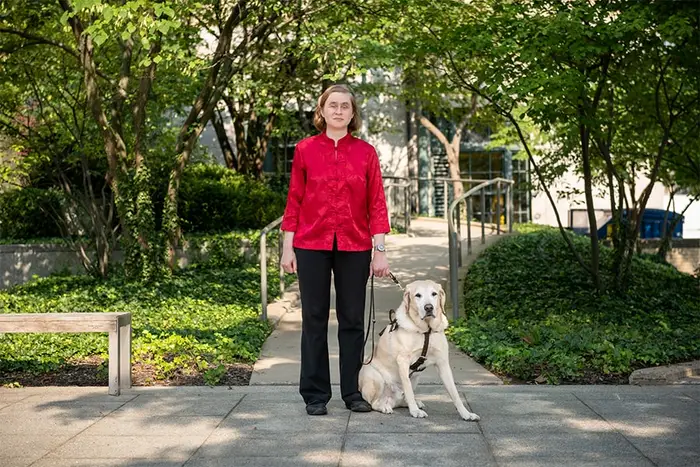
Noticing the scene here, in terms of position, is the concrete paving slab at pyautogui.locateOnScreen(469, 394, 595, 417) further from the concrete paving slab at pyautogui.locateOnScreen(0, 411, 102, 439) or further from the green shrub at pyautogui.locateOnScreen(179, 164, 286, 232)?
the green shrub at pyautogui.locateOnScreen(179, 164, 286, 232)

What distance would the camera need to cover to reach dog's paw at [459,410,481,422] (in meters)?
6.02

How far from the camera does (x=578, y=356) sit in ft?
25.7

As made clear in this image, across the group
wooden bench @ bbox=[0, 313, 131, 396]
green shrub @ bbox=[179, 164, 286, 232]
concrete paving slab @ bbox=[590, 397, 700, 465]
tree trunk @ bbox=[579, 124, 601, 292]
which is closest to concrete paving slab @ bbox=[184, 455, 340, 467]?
concrete paving slab @ bbox=[590, 397, 700, 465]

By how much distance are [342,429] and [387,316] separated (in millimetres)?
5462

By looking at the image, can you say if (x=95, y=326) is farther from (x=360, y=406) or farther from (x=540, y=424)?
(x=540, y=424)

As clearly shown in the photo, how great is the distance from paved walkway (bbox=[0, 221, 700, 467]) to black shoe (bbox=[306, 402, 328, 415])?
7cm

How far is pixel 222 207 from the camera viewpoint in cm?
1839

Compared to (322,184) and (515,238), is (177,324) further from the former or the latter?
(515,238)

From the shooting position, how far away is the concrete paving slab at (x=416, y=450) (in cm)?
506

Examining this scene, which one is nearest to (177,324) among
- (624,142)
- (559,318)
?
(559,318)

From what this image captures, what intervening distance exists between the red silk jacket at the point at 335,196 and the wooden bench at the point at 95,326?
171 cm

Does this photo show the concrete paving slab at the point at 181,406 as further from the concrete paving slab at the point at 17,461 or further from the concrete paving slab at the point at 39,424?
the concrete paving slab at the point at 17,461

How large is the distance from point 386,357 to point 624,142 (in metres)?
10.1

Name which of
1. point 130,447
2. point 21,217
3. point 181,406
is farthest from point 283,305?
point 21,217
